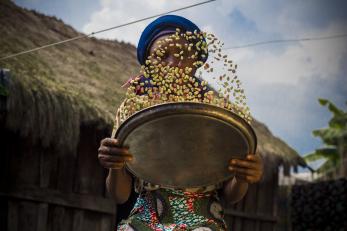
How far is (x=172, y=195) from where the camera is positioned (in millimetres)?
2070

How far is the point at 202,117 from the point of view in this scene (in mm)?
1728

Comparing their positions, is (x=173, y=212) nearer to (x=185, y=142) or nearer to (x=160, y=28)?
(x=185, y=142)

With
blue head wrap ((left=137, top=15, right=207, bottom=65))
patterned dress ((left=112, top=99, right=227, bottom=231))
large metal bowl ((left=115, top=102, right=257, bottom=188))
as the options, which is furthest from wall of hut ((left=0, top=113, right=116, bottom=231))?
large metal bowl ((left=115, top=102, right=257, bottom=188))

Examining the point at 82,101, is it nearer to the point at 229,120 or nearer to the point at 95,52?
the point at 95,52

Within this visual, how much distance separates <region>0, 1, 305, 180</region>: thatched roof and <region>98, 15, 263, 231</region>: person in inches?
114

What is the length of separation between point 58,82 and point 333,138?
1266 cm

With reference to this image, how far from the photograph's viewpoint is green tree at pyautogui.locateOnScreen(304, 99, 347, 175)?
16125mm

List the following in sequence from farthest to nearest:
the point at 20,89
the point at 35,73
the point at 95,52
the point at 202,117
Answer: the point at 95,52
the point at 35,73
the point at 20,89
the point at 202,117

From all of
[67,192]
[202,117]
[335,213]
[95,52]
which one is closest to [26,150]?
[67,192]

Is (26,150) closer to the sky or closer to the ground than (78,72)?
closer to the ground

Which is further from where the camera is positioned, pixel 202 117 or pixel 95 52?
pixel 95 52

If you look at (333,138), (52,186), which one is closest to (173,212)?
(52,186)

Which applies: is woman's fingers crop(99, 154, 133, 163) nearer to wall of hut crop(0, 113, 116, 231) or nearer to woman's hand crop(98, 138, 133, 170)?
woman's hand crop(98, 138, 133, 170)

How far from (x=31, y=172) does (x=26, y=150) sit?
247 mm
